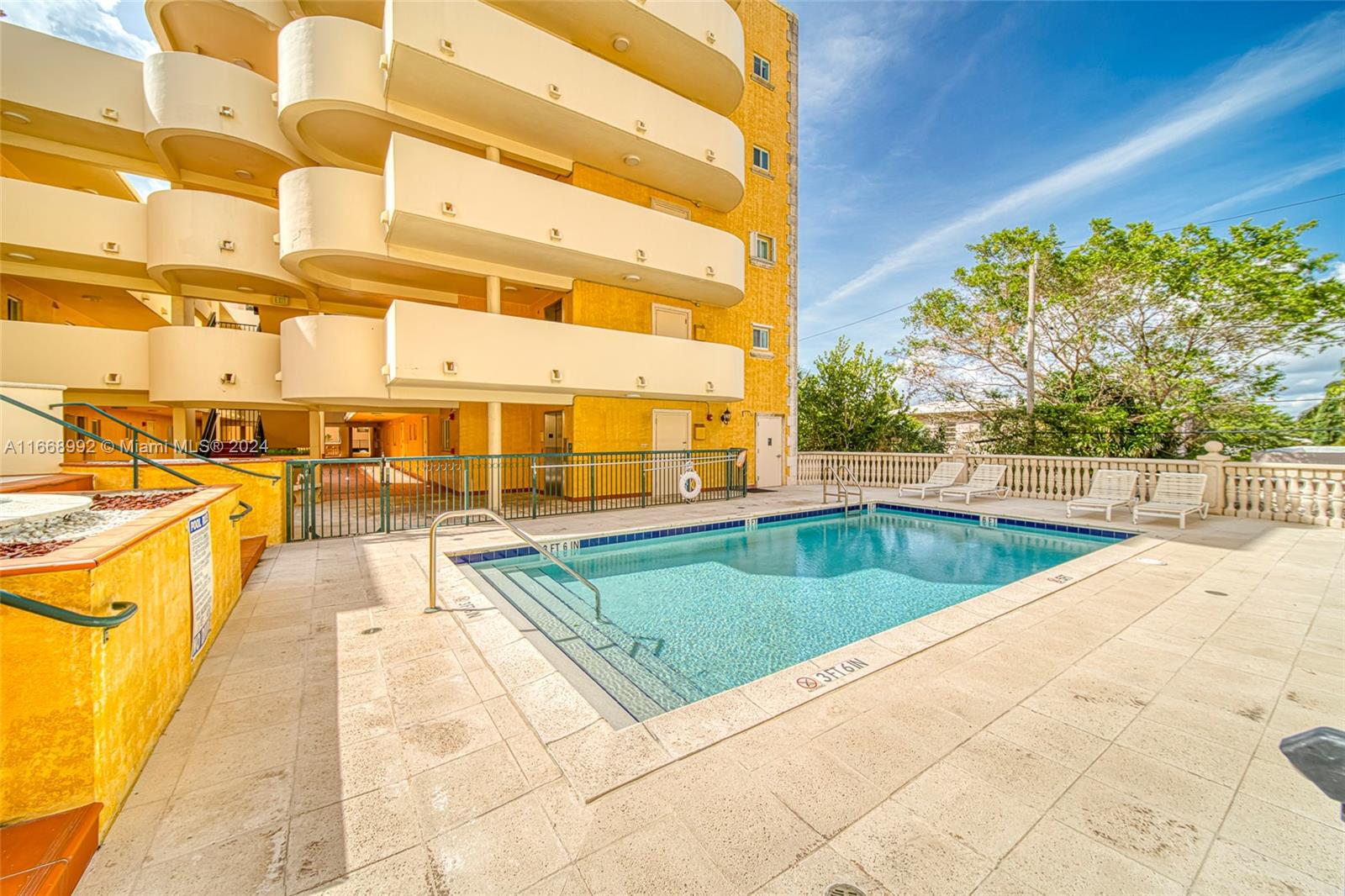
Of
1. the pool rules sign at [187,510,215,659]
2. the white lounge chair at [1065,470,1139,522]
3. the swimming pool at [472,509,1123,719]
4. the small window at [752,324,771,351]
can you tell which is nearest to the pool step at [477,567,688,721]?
the swimming pool at [472,509,1123,719]

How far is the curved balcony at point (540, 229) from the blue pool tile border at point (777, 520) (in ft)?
19.3

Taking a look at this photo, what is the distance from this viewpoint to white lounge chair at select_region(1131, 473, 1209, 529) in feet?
28.0

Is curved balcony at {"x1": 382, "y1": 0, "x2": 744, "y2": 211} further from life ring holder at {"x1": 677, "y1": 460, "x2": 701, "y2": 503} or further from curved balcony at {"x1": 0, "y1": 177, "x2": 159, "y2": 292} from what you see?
life ring holder at {"x1": 677, "y1": 460, "x2": 701, "y2": 503}

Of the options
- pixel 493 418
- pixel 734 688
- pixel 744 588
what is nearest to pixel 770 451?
pixel 493 418

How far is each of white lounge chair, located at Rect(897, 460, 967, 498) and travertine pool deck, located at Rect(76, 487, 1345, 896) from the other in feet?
26.8

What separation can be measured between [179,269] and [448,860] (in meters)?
13.6

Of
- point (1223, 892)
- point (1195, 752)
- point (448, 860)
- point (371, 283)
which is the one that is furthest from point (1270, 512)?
point (371, 283)

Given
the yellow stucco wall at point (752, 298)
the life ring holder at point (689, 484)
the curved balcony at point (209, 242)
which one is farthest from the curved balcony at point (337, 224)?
the life ring holder at point (689, 484)

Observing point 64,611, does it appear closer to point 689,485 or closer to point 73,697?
point 73,697

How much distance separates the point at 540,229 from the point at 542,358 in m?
2.49

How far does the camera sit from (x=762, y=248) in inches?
598

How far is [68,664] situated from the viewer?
1.77 meters

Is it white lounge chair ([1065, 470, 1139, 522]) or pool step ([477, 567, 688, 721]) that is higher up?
white lounge chair ([1065, 470, 1139, 522])

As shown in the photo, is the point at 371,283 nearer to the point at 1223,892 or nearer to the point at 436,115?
the point at 436,115
